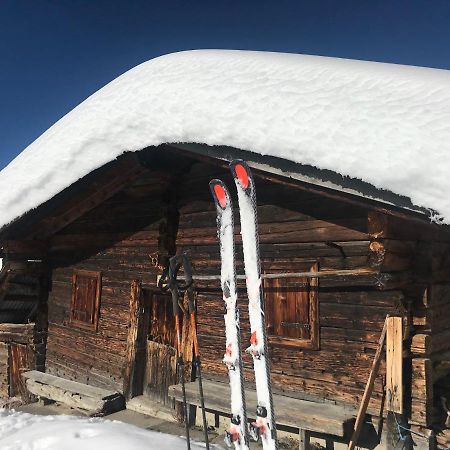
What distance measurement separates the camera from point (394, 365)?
4898mm

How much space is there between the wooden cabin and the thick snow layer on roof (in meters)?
0.20

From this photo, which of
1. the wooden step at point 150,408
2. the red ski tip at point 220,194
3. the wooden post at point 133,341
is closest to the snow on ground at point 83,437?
the wooden step at point 150,408

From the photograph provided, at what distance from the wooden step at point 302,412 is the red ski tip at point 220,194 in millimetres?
2343

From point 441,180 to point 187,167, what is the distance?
165 inches

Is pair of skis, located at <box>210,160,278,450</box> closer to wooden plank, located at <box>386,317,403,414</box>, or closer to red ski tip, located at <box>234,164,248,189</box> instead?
red ski tip, located at <box>234,164,248,189</box>

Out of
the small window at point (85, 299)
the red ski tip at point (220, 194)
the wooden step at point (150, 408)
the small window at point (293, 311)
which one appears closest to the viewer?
the red ski tip at point (220, 194)

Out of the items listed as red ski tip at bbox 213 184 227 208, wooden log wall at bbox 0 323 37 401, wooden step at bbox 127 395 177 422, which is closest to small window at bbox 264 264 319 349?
red ski tip at bbox 213 184 227 208

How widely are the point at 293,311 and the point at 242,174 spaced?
2.24 meters

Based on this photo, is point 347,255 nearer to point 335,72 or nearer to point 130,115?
point 335,72

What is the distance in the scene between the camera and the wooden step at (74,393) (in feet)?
24.5

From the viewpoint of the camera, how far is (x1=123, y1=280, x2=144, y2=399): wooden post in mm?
7668

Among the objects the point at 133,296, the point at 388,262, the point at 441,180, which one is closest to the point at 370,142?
the point at 441,180

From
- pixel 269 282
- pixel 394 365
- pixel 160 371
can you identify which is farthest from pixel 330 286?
pixel 160 371

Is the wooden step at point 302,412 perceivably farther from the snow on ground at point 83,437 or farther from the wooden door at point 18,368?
the wooden door at point 18,368
